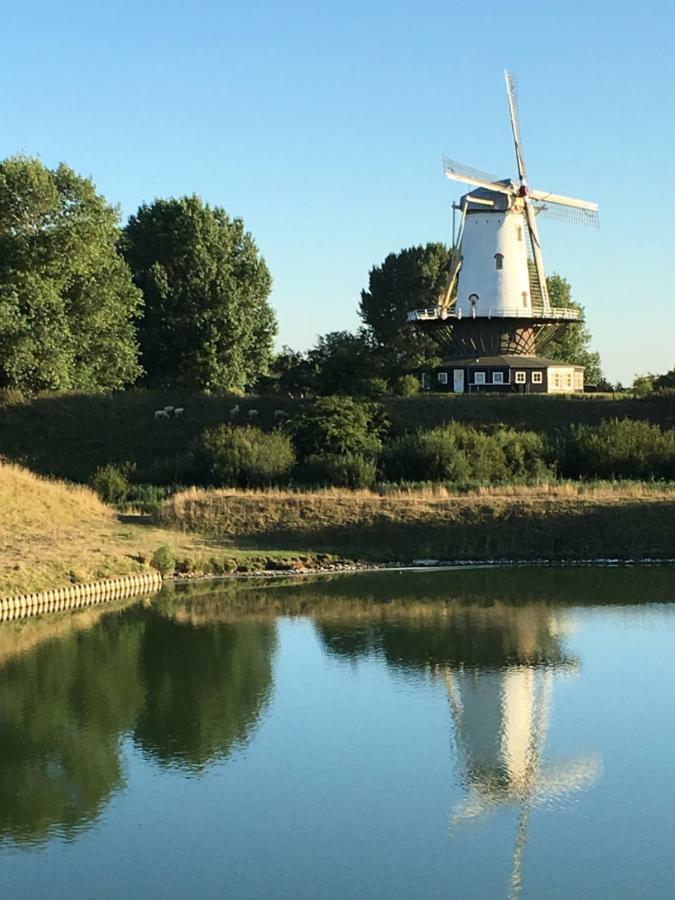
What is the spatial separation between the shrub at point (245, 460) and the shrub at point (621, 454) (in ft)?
40.7

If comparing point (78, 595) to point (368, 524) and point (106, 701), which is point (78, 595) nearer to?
point (106, 701)

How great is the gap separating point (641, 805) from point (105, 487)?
116 ft

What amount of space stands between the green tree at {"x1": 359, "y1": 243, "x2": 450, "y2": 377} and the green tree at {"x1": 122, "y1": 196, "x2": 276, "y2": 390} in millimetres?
20555

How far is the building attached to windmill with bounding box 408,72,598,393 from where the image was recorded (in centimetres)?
7350

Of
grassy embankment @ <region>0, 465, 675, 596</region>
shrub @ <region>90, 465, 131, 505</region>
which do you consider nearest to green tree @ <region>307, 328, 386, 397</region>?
shrub @ <region>90, 465, 131, 505</region>

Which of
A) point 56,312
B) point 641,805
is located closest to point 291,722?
point 641,805

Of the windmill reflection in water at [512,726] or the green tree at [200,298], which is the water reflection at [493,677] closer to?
the windmill reflection in water at [512,726]

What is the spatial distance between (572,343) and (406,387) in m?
31.3

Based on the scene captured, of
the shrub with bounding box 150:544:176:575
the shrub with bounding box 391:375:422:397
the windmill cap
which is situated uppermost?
the windmill cap

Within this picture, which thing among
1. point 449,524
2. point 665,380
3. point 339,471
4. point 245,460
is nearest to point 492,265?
point 665,380

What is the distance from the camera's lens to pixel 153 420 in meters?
65.6

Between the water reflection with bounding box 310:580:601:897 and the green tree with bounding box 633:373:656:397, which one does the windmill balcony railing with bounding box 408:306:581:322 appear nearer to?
the green tree with bounding box 633:373:656:397

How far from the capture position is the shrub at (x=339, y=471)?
4897cm

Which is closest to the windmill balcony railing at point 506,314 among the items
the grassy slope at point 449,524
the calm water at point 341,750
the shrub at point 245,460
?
Answer: the shrub at point 245,460
